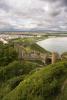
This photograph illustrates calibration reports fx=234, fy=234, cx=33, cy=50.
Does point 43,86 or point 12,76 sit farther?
point 12,76

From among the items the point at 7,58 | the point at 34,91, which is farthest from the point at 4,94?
the point at 7,58

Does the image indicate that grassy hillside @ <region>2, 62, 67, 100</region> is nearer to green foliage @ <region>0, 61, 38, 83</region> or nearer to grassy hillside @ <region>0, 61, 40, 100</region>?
grassy hillside @ <region>0, 61, 40, 100</region>

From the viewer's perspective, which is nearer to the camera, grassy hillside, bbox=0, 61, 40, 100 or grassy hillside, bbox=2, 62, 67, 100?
grassy hillside, bbox=2, 62, 67, 100

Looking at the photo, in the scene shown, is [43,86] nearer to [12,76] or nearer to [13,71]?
[12,76]

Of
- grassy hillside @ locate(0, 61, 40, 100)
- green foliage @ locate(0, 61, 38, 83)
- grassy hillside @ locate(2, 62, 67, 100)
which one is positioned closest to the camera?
grassy hillside @ locate(2, 62, 67, 100)

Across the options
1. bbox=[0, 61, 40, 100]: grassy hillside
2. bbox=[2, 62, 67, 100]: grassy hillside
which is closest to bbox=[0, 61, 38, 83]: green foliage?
bbox=[0, 61, 40, 100]: grassy hillside

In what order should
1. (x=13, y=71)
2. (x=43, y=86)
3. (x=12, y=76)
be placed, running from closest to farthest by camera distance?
(x=43, y=86) → (x=12, y=76) → (x=13, y=71)

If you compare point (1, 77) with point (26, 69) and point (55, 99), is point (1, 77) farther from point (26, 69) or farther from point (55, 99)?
point (55, 99)

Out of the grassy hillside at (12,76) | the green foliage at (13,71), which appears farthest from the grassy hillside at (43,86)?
the green foliage at (13,71)

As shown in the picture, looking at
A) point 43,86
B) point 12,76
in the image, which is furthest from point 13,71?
point 43,86

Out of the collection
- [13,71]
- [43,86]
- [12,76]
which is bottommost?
[12,76]
